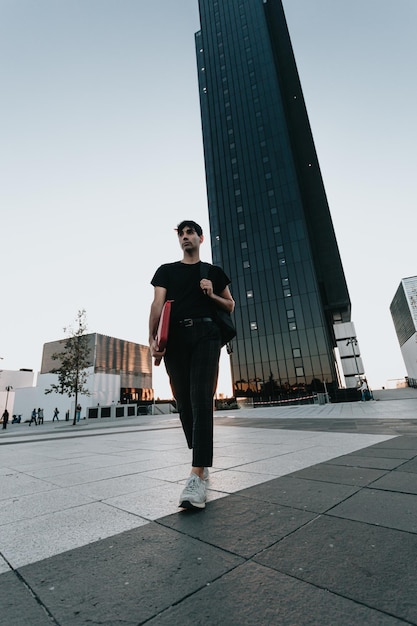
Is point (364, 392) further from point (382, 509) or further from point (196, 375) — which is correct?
point (196, 375)

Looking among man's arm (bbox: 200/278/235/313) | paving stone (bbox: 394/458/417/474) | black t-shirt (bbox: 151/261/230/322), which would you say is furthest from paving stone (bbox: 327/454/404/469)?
black t-shirt (bbox: 151/261/230/322)

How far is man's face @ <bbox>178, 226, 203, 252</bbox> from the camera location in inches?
106

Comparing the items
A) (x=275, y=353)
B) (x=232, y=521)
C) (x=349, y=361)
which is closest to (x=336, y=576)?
(x=232, y=521)

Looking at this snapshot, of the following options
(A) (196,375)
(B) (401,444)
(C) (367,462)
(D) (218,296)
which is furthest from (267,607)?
A: (B) (401,444)

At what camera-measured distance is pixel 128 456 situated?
4.16 meters

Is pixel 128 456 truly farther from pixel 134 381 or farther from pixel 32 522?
pixel 134 381

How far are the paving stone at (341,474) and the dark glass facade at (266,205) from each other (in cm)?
3438

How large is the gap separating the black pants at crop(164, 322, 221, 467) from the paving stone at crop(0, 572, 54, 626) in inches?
45.2

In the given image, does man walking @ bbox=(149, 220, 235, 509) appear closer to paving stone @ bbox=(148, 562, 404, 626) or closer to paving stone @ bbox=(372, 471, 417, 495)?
paving stone @ bbox=(148, 562, 404, 626)

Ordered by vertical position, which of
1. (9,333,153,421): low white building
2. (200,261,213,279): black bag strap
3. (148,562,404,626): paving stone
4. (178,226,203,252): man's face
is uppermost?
(9,333,153,421): low white building

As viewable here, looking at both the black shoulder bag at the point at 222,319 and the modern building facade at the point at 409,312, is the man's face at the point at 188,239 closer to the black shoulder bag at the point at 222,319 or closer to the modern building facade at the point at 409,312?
the black shoulder bag at the point at 222,319

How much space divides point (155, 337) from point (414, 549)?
189 centimetres

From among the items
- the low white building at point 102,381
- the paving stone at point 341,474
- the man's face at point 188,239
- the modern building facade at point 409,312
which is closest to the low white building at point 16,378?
the low white building at point 102,381

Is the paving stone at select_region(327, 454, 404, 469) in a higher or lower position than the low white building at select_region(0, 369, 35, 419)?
lower
